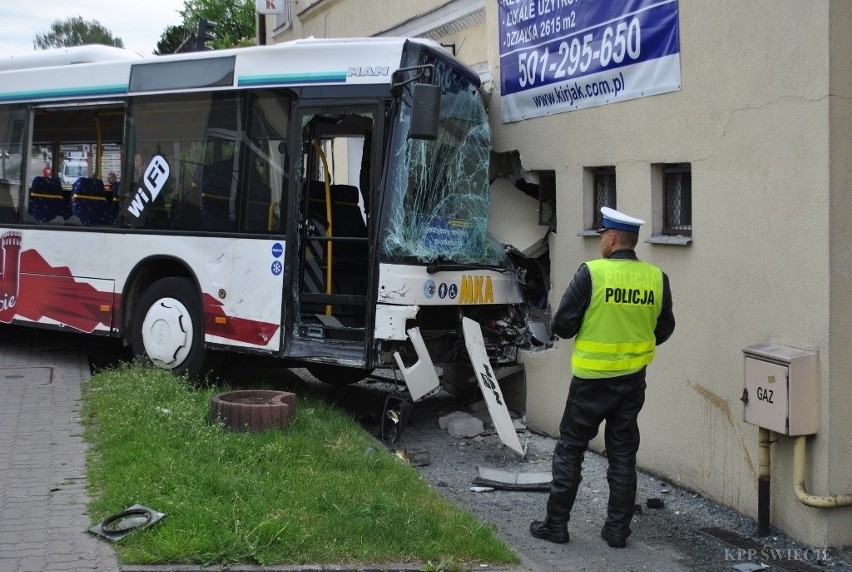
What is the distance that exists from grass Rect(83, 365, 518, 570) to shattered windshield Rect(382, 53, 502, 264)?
5.24ft

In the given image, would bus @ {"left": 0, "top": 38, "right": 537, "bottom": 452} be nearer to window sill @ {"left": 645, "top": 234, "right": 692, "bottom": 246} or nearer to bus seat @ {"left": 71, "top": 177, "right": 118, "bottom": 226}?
bus seat @ {"left": 71, "top": 177, "right": 118, "bottom": 226}

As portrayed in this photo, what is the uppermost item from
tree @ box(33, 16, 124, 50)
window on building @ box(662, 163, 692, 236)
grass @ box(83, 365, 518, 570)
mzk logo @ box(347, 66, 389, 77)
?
tree @ box(33, 16, 124, 50)

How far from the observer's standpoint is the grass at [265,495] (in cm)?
507

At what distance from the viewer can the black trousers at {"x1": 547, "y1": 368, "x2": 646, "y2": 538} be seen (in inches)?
235

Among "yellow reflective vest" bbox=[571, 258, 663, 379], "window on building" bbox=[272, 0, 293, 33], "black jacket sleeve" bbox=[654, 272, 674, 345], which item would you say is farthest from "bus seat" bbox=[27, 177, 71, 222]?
"window on building" bbox=[272, 0, 293, 33]

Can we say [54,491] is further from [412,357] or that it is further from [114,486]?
[412,357]

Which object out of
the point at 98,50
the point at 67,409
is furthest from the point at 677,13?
the point at 98,50

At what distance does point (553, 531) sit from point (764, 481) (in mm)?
1277

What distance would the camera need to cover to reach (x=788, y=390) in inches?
233

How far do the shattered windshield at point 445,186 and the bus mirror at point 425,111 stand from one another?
453mm

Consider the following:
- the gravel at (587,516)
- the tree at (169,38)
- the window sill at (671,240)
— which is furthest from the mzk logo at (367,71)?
the tree at (169,38)

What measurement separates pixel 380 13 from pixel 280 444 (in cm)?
929

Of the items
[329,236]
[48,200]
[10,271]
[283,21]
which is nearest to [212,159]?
[329,236]

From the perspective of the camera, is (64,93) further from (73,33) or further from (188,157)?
(73,33)
